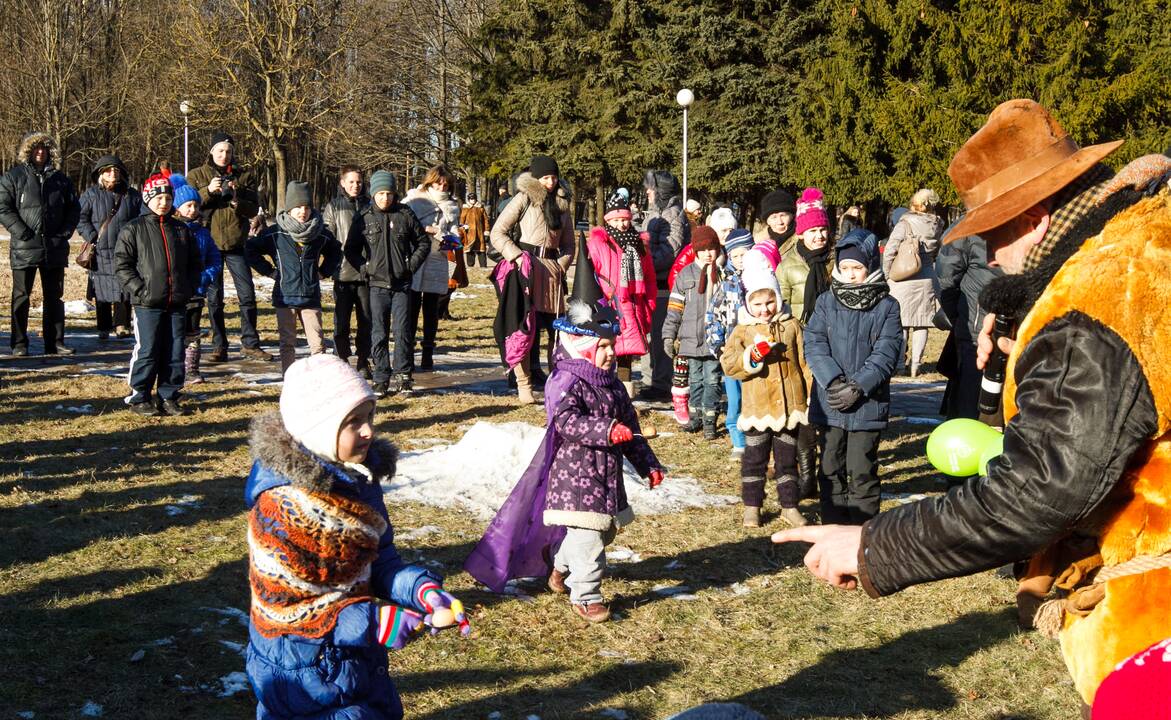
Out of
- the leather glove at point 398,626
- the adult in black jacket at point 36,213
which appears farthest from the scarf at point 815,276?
the adult in black jacket at point 36,213

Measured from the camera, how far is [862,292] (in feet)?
22.2

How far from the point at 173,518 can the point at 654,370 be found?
19.8ft

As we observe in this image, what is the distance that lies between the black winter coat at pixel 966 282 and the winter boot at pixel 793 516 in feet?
6.10

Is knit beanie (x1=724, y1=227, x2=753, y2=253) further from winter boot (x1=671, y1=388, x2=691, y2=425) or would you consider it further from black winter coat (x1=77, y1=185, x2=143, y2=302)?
black winter coat (x1=77, y1=185, x2=143, y2=302)

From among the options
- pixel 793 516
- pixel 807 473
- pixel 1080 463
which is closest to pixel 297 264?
pixel 807 473

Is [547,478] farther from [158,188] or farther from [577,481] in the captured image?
[158,188]

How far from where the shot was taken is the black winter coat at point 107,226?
41.0 ft

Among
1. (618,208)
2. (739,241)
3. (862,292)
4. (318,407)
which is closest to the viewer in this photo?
(318,407)

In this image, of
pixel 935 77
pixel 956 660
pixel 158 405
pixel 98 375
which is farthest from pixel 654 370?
pixel 935 77

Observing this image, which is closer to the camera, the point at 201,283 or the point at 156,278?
the point at 156,278

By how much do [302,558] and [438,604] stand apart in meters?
0.44

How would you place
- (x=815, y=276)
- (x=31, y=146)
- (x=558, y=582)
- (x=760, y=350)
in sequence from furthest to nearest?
1. (x=31, y=146)
2. (x=815, y=276)
3. (x=760, y=350)
4. (x=558, y=582)

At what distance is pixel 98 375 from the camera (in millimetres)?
11328

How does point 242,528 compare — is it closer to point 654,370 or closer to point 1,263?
point 654,370
